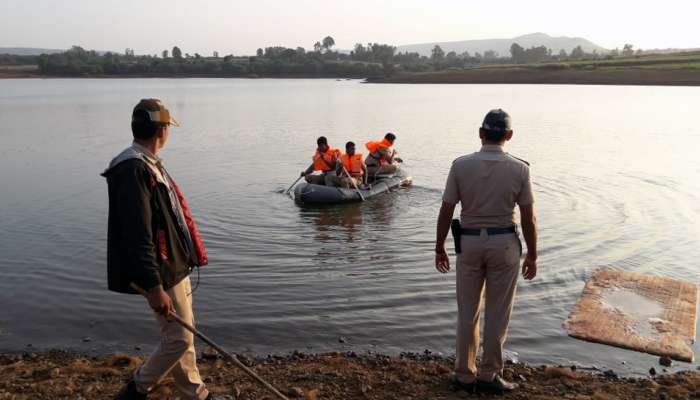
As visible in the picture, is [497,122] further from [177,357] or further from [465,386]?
[177,357]

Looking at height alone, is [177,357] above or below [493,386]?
above

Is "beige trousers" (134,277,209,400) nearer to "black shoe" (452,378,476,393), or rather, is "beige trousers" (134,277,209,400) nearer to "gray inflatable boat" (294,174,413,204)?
"black shoe" (452,378,476,393)

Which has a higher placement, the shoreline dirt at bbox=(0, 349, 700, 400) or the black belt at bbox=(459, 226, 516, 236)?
the black belt at bbox=(459, 226, 516, 236)

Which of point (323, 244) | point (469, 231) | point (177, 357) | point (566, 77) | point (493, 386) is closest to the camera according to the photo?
point (177, 357)

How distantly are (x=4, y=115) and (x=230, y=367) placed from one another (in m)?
38.9

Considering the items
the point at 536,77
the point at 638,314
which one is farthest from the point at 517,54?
the point at 638,314

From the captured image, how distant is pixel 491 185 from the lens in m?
4.51

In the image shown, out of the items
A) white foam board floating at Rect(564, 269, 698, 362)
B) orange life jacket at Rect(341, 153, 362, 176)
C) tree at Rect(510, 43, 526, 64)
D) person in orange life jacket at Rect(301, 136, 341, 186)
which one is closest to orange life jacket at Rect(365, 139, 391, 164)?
orange life jacket at Rect(341, 153, 362, 176)

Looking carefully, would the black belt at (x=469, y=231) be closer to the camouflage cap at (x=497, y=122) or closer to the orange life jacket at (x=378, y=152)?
the camouflage cap at (x=497, y=122)

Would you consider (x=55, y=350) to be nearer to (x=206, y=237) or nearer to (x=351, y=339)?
(x=351, y=339)

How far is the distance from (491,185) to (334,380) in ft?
6.96

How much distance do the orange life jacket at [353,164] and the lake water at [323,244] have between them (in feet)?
3.18

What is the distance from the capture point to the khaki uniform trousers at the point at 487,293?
4.57m

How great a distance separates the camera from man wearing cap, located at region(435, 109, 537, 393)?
14.8 ft
